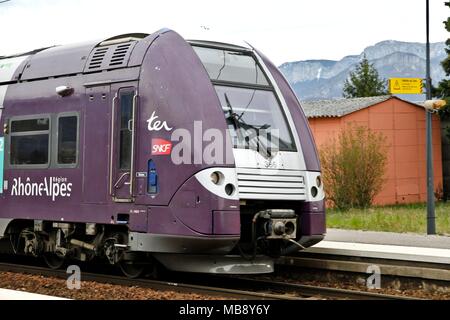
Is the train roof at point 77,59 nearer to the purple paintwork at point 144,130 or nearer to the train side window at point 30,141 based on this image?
the purple paintwork at point 144,130

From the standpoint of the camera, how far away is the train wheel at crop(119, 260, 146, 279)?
10555 millimetres

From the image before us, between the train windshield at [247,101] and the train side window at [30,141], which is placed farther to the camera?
the train side window at [30,141]

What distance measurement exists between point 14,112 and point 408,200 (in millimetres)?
22813

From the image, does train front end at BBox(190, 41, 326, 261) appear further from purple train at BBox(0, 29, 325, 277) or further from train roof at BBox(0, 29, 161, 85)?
train roof at BBox(0, 29, 161, 85)

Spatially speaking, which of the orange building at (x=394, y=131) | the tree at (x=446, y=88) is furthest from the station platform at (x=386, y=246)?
the tree at (x=446, y=88)

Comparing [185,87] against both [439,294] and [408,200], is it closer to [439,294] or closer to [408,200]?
[439,294]

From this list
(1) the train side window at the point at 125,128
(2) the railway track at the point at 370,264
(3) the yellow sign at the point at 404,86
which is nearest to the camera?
(1) the train side window at the point at 125,128

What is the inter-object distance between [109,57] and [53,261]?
3.61m

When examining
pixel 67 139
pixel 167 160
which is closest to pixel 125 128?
pixel 167 160

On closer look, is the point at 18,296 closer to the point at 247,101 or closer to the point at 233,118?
the point at 233,118

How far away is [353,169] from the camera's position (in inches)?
971

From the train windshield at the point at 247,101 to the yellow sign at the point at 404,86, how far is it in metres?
6.83

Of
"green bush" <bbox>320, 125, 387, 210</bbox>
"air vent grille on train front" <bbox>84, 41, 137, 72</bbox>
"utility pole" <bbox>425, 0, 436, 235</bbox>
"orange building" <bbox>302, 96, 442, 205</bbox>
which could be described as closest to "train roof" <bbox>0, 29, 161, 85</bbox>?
"air vent grille on train front" <bbox>84, 41, 137, 72</bbox>

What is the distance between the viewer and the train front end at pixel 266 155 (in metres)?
9.80
